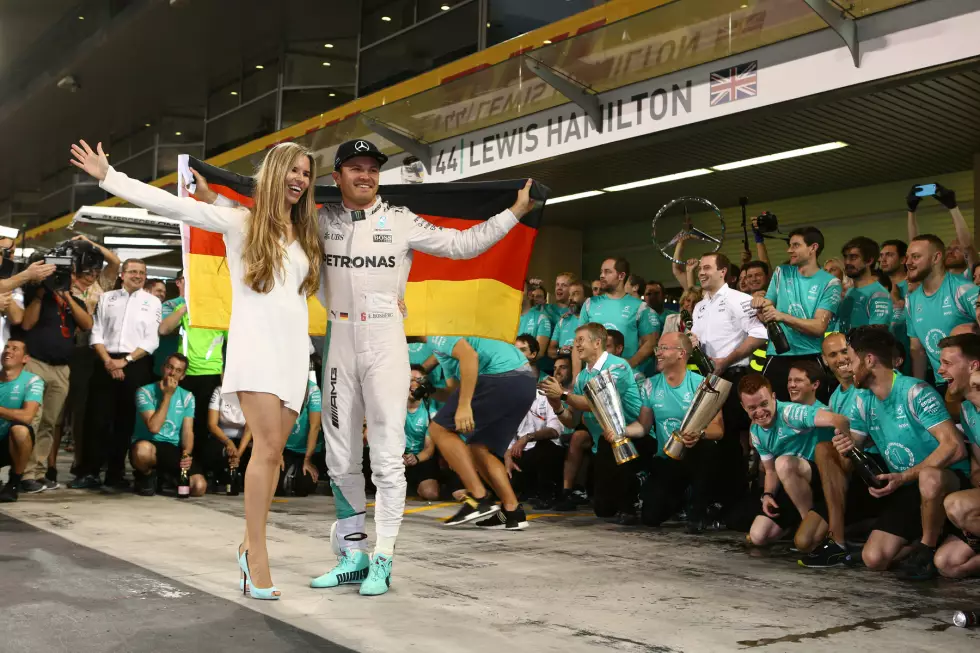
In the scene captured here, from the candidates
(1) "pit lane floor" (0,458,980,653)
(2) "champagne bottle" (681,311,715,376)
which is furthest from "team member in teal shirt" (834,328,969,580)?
(2) "champagne bottle" (681,311,715,376)

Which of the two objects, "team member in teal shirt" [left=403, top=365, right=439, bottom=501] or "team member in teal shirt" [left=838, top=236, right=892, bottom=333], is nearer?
"team member in teal shirt" [left=838, top=236, right=892, bottom=333]

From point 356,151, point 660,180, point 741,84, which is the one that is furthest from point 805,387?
point 660,180

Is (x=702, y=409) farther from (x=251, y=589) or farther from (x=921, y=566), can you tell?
(x=251, y=589)

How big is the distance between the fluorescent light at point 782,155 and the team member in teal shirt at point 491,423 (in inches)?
222

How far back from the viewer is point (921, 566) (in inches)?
190

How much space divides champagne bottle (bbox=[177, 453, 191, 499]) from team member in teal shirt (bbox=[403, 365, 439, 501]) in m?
1.92

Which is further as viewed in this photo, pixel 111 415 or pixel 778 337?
pixel 111 415

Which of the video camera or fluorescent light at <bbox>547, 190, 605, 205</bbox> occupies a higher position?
fluorescent light at <bbox>547, 190, 605, 205</bbox>

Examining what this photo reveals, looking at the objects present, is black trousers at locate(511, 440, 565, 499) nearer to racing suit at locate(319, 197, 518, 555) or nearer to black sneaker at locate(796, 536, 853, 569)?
black sneaker at locate(796, 536, 853, 569)

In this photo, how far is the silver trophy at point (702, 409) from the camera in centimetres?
628

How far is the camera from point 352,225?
164 inches

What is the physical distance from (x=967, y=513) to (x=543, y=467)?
394 centimetres

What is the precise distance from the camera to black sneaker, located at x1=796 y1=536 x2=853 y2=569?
5.16m

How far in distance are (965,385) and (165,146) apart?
62.3ft
